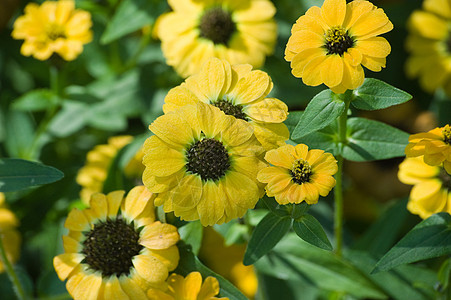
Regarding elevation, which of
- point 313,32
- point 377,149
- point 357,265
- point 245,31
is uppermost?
point 313,32

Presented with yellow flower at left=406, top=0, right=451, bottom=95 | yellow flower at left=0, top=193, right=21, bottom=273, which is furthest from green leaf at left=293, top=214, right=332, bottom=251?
yellow flower at left=406, top=0, right=451, bottom=95

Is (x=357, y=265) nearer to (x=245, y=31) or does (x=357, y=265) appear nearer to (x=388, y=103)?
(x=388, y=103)

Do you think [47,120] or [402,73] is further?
[402,73]

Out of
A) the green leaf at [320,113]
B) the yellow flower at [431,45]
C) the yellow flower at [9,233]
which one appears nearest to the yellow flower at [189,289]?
the green leaf at [320,113]

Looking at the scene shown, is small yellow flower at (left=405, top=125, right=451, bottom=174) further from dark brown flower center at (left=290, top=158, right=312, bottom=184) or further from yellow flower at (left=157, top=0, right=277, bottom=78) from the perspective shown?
yellow flower at (left=157, top=0, right=277, bottom=78)

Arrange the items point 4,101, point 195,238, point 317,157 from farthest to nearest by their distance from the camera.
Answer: point 4,101 < point 195,238 < point 317,157

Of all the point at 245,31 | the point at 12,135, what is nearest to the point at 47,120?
the point at 12,135
